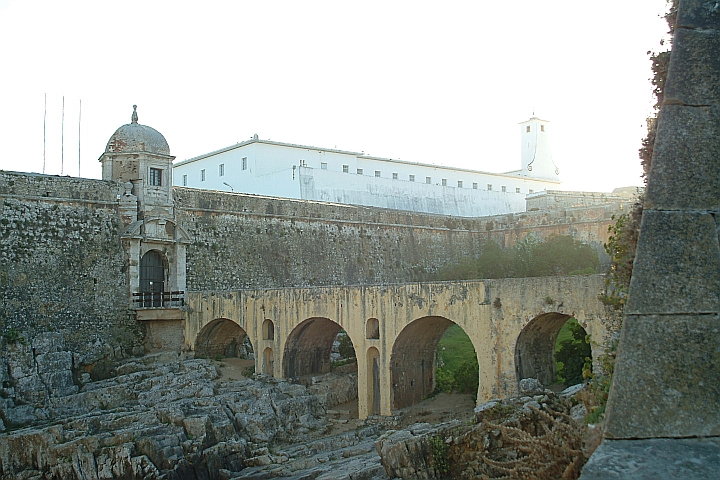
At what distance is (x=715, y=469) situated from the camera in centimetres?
318

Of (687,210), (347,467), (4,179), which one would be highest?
(4,179)

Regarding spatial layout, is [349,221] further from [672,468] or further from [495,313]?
[672,468]

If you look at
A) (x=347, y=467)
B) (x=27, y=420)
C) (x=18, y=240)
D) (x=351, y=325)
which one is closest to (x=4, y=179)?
(x=18, y=240)

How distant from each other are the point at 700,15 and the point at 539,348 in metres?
12.9

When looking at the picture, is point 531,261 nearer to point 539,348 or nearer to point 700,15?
point 539,348

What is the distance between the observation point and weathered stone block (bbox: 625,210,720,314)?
152 inches

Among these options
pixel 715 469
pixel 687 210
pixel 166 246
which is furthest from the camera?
pixel 166 246

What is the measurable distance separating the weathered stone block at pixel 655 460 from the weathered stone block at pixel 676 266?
2.42 ft

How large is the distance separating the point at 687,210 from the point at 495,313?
1233cm

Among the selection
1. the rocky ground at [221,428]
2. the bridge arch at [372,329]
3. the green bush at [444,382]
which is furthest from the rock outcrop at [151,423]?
the green bush at [444,382]

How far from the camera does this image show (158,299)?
25875mm

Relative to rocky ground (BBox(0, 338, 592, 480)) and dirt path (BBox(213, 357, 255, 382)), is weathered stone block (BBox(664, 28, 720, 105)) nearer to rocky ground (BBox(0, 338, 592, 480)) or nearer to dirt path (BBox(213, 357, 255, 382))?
rocky ground (BBox(0, 338, 592, 480))

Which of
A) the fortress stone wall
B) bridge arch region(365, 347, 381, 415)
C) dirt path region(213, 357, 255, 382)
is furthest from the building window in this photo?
bridge arch region(365, 347, 381, 415)

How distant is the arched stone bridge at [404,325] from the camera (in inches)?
615
